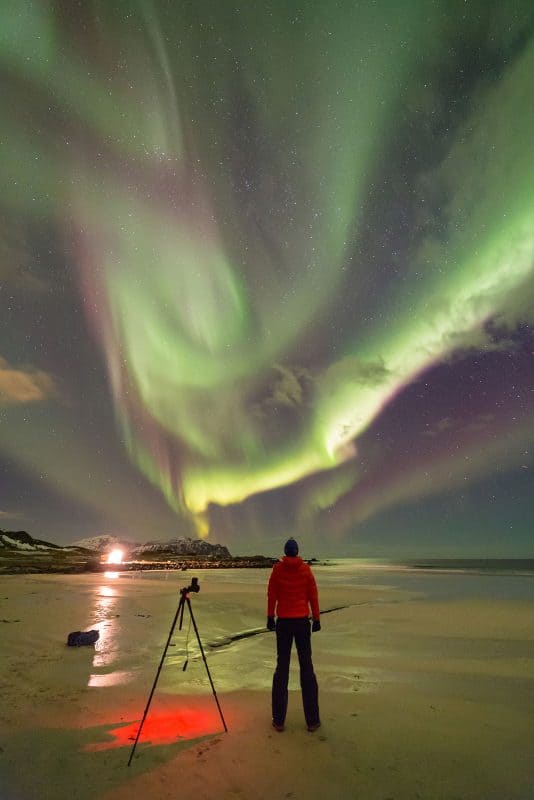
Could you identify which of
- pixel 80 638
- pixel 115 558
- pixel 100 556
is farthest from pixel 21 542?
pixel 80 638

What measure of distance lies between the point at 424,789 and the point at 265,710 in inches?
117

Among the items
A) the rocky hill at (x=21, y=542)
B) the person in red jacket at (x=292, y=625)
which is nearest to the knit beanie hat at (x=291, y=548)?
the person in red jacket at (x=292, y=625)

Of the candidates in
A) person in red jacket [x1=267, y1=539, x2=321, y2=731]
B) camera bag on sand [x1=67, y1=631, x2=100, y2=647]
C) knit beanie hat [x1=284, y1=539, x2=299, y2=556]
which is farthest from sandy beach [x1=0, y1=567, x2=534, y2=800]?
knit beanie hat [x1=284, y1=539, x2=299, y2=556]

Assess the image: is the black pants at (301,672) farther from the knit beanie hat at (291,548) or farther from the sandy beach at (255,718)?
the knit beanie hat at (291,548)

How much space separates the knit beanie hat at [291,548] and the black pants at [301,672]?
936 millimetres

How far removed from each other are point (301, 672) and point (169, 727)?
2.03 metres

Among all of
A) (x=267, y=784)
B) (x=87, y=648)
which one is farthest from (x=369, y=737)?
(x=87, y=648)

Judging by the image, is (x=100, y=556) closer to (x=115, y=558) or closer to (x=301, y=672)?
(x=115, y=558)

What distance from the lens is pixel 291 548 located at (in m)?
7.29

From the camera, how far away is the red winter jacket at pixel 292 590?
6855mm

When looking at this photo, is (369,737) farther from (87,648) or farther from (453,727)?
(87,648)

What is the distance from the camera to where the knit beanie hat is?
7.24 m

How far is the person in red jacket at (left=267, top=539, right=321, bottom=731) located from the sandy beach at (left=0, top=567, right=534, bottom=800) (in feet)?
1.23

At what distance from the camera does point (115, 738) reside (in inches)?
245
